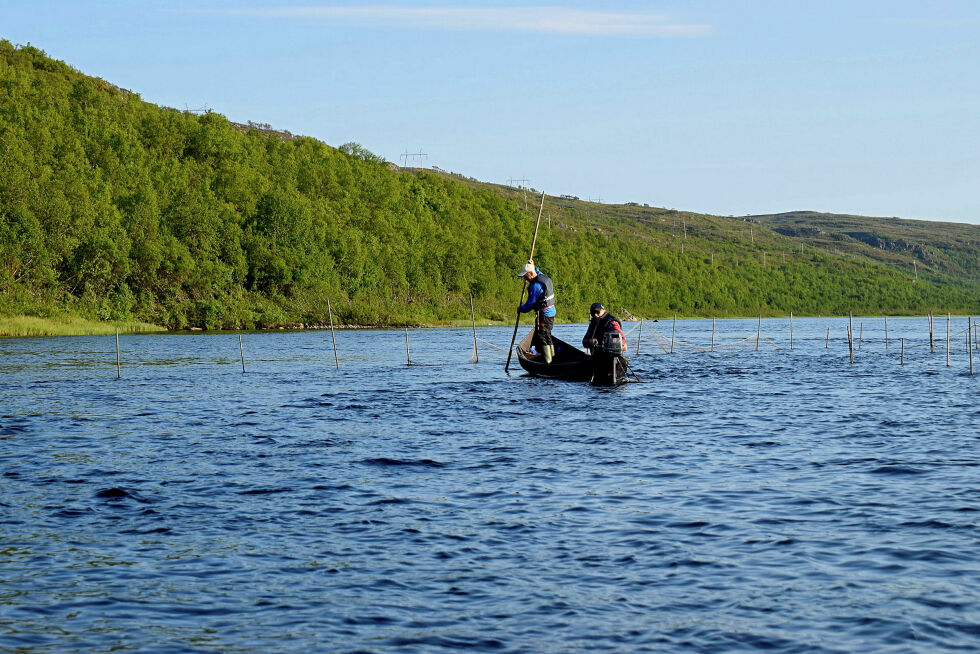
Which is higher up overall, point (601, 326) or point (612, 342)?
point (601, 326)

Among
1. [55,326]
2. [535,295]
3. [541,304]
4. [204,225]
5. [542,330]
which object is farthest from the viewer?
[204,225]

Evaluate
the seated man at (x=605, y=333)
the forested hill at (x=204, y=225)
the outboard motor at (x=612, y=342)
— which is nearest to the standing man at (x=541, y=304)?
the seated man at (x=605, y=333)

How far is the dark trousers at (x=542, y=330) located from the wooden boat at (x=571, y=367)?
53 centimetres

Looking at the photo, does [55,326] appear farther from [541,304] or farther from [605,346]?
[605,346]

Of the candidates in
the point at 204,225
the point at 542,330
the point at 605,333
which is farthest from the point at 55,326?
the point at 605,333

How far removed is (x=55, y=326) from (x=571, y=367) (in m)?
54.4

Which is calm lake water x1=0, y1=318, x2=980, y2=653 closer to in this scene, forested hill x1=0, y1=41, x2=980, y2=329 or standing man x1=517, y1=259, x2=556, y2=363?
standing man x1=517, y1=259, x2=556, y2=363

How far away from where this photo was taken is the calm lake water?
8.70m

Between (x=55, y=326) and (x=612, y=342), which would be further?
(x=55, y=326)

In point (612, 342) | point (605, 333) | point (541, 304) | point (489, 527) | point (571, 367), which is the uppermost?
point (541, 304)

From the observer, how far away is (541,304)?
3447cm

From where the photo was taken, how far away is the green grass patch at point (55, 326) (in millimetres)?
72312

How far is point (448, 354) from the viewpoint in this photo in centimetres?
5791

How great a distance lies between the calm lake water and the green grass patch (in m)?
49.2
